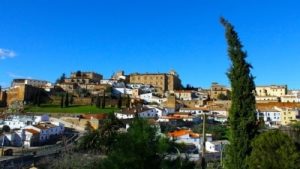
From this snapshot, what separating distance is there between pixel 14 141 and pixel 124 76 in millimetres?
72292

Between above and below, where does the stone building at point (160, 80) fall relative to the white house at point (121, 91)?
above

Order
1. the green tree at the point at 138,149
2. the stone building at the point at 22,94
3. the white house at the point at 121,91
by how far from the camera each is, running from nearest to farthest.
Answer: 1. the green tree at the point at 138,149
2. the stone building at the point at 22,94
3. the white house at the point at 121,91

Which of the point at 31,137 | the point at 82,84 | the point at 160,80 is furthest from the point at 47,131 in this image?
the point at 160,80

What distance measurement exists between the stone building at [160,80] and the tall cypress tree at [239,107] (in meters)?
106

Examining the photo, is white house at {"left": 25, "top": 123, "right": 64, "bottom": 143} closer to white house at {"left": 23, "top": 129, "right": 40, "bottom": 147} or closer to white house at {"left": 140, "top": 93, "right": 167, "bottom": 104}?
white house at {"left": 23, "top": 129, "right": 40, "bottom": 147}

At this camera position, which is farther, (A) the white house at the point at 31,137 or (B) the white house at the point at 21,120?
(B) the white house at the point at 21,120

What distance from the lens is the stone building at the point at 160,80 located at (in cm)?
12528

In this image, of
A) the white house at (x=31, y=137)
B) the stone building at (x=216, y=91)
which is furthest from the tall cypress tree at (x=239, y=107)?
the stone building at (x=216, y=91)

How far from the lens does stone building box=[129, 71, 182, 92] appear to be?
125275 mm

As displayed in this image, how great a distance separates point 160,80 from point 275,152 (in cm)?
10906

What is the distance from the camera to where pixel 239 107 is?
1470 cm

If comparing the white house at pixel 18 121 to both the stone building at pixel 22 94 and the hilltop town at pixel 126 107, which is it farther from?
the stone building at pixel 22 94

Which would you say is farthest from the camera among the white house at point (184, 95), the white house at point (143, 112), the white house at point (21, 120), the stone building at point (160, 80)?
the stone building at point (160, 80)

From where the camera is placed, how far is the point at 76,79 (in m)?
123
